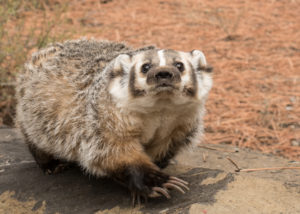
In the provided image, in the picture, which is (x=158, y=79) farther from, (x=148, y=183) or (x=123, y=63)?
(x=148, y=183)

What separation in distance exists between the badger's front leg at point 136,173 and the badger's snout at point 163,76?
546 mm

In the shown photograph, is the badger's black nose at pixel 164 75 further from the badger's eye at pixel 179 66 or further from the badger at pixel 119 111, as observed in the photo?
the badger's eye at pixel 179 66

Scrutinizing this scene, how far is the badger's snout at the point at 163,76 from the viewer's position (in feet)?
8.73

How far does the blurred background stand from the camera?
5461 mm

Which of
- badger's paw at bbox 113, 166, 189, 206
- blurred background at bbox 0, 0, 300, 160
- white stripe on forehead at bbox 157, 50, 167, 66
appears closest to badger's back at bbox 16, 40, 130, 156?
badger's paw at bbox 113, 166, 189, 206

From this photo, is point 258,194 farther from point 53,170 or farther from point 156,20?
point 156,20

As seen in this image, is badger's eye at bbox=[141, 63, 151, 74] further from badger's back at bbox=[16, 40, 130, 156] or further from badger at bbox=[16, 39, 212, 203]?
badger's back at bbox=[16, 40, 130, 156]

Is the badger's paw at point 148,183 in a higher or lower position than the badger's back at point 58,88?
lower

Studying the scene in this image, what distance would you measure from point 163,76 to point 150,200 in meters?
0.88

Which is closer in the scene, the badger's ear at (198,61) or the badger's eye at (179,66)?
the badger's eye at (179,66)

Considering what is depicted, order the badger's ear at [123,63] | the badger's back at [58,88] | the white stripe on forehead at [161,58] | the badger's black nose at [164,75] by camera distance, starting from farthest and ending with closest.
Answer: the badger's back at [58,88], the badger's ear at [123,63], the white stripe on forehead at [161,58], the badger's black nose at [164,75]

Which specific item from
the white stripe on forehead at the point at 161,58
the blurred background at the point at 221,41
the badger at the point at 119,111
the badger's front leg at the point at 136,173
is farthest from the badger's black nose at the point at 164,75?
the blurred background at the point at 221,41

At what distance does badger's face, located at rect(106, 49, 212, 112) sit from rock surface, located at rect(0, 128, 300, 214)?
1.99 ft

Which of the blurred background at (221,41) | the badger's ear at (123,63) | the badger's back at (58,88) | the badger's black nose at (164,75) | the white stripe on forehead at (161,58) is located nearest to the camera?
the badger's black nose at (164,75)
